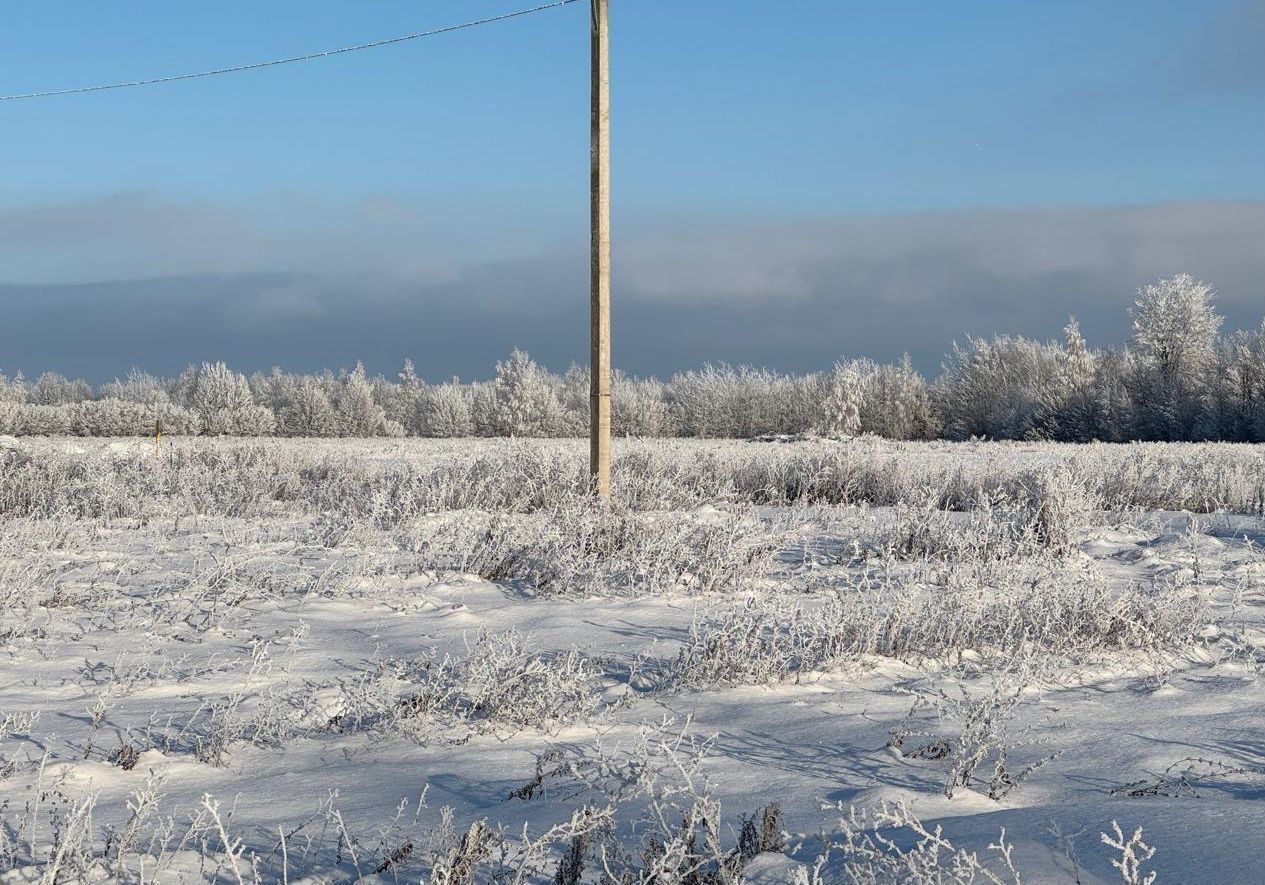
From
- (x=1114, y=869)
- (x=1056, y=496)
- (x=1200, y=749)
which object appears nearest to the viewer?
(x=1114, y=869)

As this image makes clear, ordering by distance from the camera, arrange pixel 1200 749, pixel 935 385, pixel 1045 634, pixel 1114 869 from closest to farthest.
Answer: pixel 1114 869
pixel 1200 749
pixel 1045 634
pixel 935 385

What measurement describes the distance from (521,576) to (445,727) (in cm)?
319

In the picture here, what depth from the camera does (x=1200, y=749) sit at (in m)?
3.71

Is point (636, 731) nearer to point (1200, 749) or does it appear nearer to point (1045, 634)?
point (1200, 749)

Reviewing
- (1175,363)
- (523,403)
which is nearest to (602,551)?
(523,403)

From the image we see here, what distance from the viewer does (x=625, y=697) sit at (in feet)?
13.9

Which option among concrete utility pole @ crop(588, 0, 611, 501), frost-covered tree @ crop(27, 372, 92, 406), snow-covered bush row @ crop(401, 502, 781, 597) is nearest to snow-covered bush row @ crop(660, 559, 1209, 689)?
snow-covered bush row @ crop(401, 502, 781, 597)

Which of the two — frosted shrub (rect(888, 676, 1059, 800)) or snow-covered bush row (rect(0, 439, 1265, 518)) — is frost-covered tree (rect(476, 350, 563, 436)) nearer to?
snow-covered bush row (rect(0, 439, 1265, 518))

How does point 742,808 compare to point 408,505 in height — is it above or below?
below

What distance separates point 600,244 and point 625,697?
5.99 metres

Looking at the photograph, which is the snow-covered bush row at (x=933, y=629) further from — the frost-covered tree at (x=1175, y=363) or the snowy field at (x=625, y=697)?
the frost-covered tree at (x=1175, y=363)

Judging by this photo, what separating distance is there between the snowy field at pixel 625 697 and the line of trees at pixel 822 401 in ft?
55.9

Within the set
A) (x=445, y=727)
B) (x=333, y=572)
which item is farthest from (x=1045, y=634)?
(x=333, y=572)

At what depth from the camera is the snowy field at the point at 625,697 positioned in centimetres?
270
